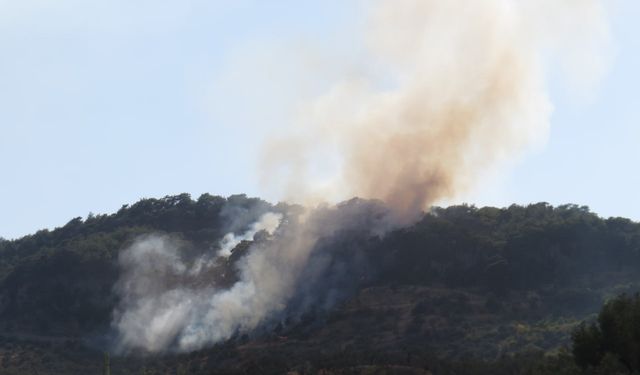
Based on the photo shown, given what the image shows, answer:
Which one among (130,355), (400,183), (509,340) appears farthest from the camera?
(400,183)

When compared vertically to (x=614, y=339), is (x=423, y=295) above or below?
above

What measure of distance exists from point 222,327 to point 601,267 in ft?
186

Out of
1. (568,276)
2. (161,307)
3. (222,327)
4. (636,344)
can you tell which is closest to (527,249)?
(568,276)

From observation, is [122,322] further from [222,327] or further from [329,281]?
[329,281]

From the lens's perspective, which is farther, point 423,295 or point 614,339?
point 423,295

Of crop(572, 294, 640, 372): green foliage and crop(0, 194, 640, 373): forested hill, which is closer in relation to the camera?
crop(572, 294, 640, 372): green foliage

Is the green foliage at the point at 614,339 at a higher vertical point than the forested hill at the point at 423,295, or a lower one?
lower

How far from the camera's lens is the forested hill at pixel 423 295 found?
14012 centimetres

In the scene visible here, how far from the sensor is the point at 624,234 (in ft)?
552

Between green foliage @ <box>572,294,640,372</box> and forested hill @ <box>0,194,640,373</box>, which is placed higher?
forested hill @ <box>0,194,640,373</box>

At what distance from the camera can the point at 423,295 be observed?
15625 centimetres

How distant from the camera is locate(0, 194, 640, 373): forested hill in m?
140

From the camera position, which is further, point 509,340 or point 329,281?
point 329,281

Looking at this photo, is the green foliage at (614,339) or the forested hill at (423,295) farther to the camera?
the forested hill at (423,295)
